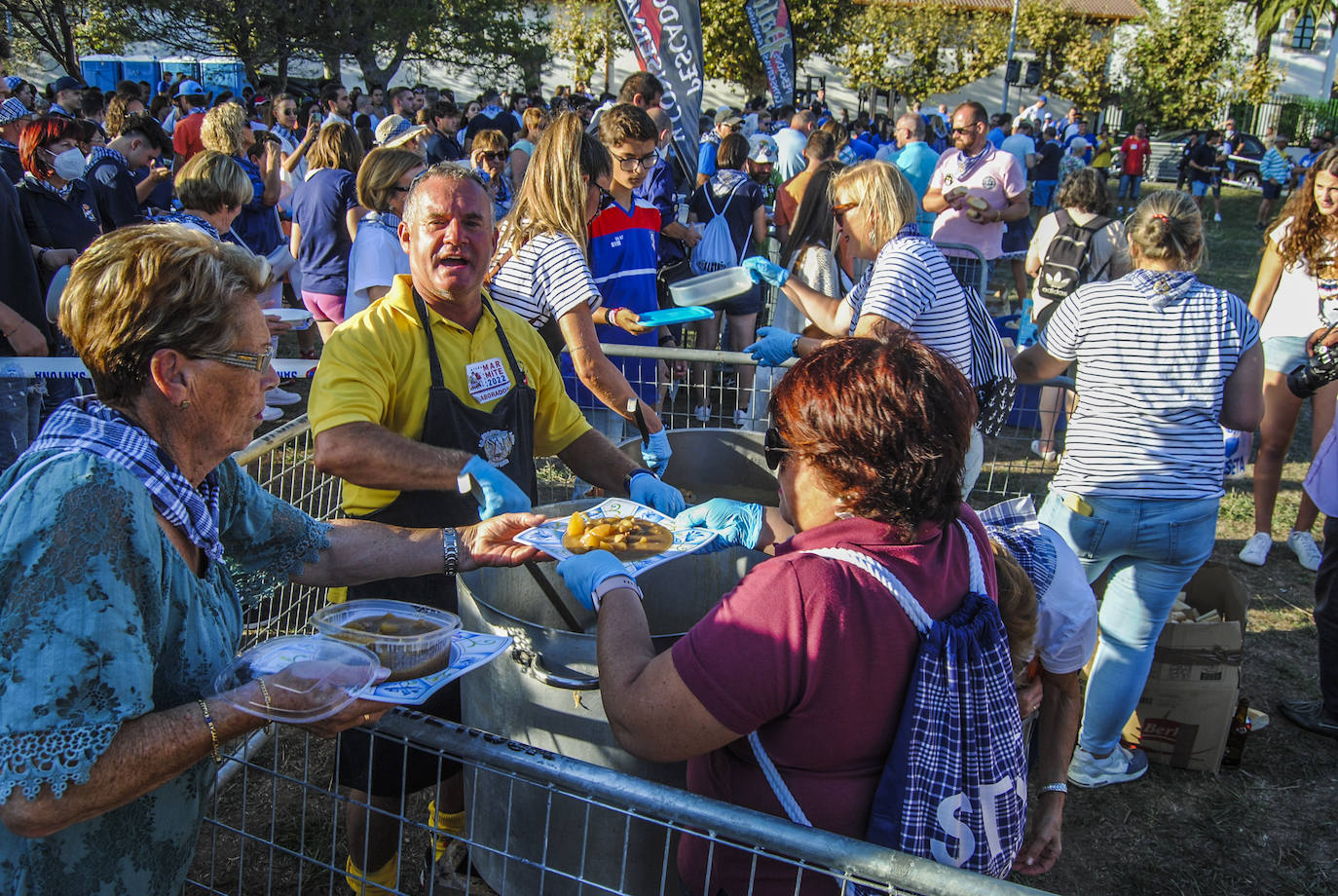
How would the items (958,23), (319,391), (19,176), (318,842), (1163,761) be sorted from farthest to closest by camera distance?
(958,23)
(19,176)
(1163,761)
(318,842)
(319,391)

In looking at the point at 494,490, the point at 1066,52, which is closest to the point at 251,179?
the point at 494,490

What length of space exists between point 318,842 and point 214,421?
204 cm

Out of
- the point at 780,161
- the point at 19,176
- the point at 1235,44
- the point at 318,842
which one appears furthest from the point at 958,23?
the point at 318,842

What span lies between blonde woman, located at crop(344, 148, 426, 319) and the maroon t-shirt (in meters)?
3.89

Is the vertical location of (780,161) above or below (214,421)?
above

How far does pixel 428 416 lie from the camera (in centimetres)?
260

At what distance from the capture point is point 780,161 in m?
11.0

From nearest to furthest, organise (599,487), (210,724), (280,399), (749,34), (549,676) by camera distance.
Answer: (210,724) < (549,676) < (599,487) < (280,399) < (749,34)

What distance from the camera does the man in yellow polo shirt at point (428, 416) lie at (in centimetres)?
243

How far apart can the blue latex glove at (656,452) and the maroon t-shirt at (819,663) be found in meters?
1.87

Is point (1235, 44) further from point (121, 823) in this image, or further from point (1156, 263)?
point (121, 823)

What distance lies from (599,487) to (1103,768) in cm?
222

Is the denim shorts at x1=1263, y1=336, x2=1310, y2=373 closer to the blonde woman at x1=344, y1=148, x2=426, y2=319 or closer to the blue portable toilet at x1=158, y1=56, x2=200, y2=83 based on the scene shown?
the blonde woman at x1=344, y1=148, x2=426, y2=319

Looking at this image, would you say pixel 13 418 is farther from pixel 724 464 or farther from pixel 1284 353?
pixel 1284 353
